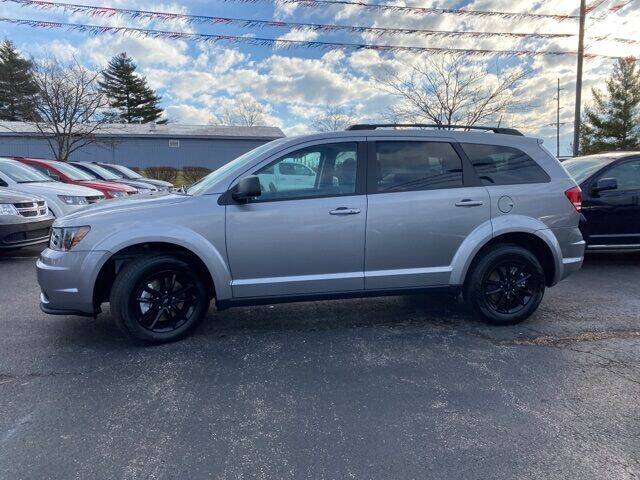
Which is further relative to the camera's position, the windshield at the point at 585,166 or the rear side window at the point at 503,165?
the windshield at the point at 585,166

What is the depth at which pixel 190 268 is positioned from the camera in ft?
11.8

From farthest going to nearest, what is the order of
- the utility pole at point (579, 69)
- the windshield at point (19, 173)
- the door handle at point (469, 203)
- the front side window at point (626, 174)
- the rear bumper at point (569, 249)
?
the utility pole at point (579, 69), the windshield at point (19, 173), the front side window at point (626, 174), the rear bumper at point (569, 249), the door handle at point (469, 203)

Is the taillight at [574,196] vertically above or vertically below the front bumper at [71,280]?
above

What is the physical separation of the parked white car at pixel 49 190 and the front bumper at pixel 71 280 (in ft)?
15.3

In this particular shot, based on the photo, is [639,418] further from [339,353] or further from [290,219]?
[290,219]

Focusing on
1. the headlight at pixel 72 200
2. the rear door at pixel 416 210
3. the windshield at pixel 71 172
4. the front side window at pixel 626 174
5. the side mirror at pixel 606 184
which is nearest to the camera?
the rear door at pixel 416 210

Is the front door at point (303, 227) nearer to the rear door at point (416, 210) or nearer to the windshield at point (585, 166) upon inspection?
the rear door at point (416, 210)

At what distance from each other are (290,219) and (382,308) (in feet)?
5.56

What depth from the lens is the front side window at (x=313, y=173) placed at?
12.2 ft

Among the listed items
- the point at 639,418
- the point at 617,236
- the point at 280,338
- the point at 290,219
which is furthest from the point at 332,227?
the point at 617,236

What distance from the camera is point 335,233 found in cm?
367

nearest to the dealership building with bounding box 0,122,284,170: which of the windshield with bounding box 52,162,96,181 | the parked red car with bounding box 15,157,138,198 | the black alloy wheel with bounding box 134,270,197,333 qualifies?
the windshield with bounding box 52,162,96,181

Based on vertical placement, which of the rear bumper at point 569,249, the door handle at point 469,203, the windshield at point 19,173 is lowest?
the rear bumper at point 569,249

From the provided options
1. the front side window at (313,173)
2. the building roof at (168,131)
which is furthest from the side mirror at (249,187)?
the building roof at (168,131)
